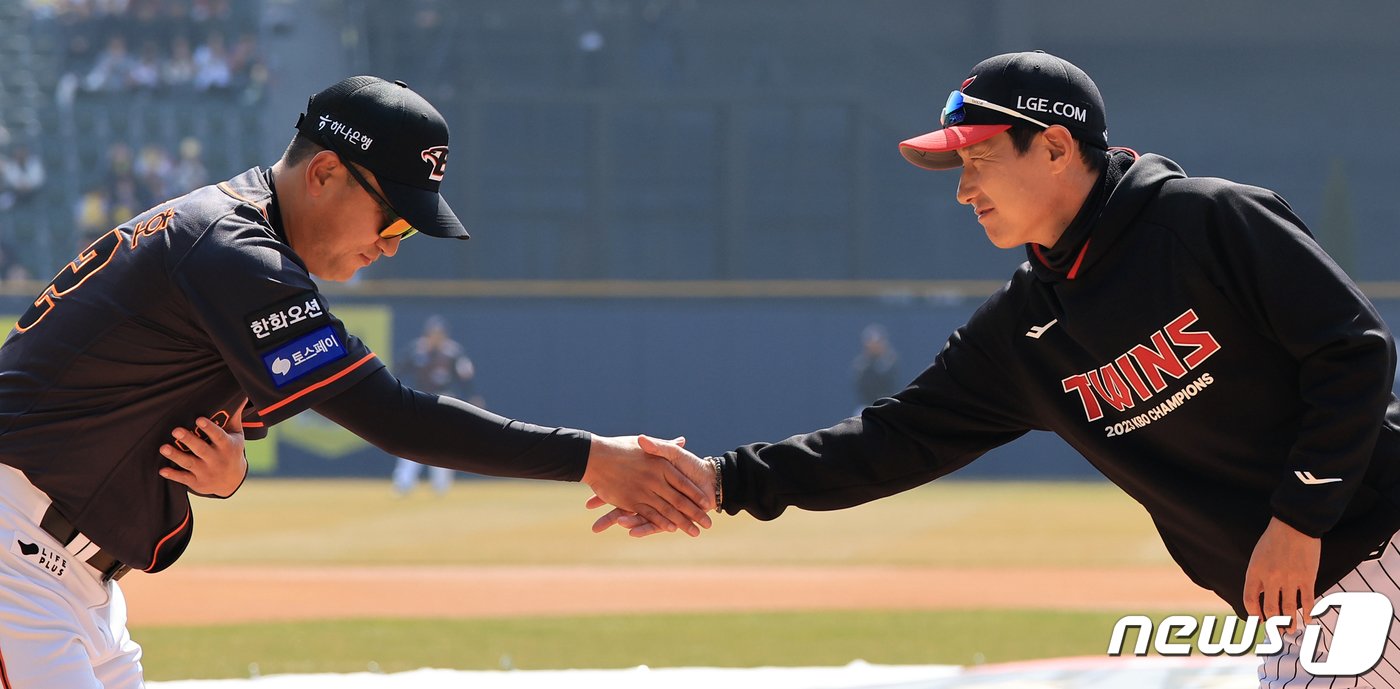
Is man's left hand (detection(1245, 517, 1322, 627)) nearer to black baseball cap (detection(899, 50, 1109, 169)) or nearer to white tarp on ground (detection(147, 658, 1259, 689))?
black baseball cap (detection(899, 50, 1109, 169))

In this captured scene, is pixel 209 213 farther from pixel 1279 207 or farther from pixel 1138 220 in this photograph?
pixel 1279 207

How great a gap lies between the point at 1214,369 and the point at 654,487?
4.49ft

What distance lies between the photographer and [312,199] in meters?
2.97

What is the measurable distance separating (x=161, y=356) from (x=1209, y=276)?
1.96 metres

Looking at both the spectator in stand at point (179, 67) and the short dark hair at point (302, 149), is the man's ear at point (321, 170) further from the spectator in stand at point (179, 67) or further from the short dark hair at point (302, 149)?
the spectator in stand at point (179, 67)

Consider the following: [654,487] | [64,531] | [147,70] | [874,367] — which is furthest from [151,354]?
[147,70]

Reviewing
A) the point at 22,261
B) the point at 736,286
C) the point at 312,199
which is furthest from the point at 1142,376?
the point at 22,261

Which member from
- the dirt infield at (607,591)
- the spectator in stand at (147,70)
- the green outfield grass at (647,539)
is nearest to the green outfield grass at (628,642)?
the dirt infield at (607,591)

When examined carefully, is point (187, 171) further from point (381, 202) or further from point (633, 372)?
point (381, 202)

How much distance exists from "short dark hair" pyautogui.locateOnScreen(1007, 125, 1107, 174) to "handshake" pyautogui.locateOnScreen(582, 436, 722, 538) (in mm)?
1069

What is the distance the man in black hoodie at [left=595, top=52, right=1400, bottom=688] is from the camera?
2.66m

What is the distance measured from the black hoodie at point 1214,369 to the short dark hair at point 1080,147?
0.29 feet

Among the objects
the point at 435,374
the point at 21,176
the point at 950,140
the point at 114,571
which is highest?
the point at 21,176

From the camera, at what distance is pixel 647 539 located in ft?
46.6
